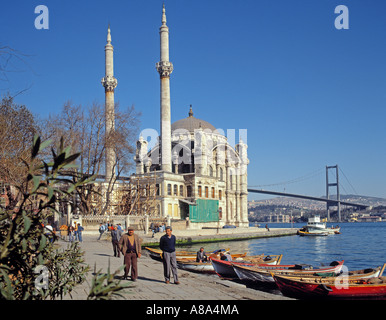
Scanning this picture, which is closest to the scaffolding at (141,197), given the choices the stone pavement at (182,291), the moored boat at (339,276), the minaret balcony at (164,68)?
the minaret balcony at (164,68)

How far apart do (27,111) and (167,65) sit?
25717mm

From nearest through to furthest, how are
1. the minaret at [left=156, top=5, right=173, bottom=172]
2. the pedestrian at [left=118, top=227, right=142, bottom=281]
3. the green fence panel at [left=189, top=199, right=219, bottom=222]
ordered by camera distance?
the pedestrian at [left=118, top=227, right=142, bottom=281], the minaret at [left=156, top=5, right=173, bottom=172], the green fence panel at [left=189, top=199, right=219, bottom=222]

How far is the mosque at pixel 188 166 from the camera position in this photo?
53938mm

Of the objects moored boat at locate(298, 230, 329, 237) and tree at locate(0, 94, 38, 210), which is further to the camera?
moored boat at locate(298, 230, 329, 237)

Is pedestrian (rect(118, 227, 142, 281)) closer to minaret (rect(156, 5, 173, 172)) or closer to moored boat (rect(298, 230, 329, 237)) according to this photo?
minaret (rect(156, 5, 173, 172))

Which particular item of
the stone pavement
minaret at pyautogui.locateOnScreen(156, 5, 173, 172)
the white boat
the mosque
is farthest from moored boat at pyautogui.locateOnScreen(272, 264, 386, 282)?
the white boat

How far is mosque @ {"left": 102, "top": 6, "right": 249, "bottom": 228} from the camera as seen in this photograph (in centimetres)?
5394

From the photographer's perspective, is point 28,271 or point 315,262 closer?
point 28,271

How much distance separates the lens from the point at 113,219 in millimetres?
37969

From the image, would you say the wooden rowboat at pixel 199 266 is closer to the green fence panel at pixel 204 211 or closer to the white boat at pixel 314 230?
the green fence panel at pixel 204 211

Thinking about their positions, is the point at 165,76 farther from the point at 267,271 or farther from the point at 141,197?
the point at 267,271
